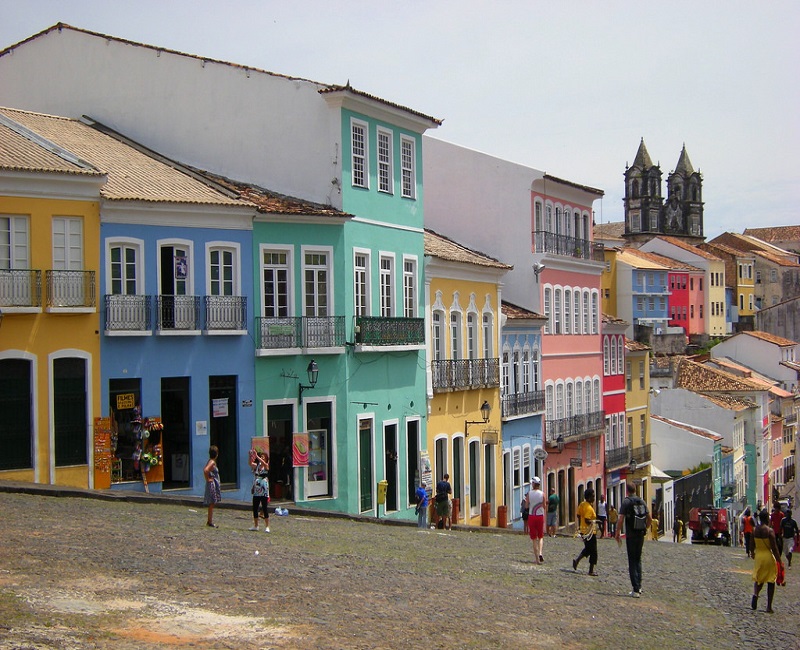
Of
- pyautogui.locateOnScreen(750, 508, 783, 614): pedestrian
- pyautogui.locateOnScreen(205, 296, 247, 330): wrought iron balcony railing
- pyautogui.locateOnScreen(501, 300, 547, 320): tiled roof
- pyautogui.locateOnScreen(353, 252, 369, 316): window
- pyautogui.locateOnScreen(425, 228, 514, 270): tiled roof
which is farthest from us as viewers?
pyautogui.locateOnScreen(501, 300, 547, 320): tiled roof

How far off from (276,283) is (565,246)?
66.9ft

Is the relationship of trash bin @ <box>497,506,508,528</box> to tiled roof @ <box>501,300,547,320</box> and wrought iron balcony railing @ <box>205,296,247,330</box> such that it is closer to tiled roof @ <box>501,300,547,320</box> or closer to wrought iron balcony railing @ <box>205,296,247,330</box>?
tiled roof @ <box>501,300,547,320</box>

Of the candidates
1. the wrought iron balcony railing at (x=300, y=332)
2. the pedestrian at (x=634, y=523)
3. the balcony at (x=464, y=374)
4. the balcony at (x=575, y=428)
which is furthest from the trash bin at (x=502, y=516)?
the pedestrian at (x=634, y=523)

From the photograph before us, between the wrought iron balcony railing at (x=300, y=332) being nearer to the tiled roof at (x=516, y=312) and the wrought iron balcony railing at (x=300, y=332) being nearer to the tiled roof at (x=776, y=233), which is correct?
the tiled roof at (x=516, y=312)

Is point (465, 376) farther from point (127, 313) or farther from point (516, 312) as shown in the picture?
point (127, 313)

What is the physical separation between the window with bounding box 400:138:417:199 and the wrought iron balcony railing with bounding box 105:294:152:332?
10.4 meters

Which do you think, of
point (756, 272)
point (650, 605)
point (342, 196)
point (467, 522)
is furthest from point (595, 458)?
point (756, 272)

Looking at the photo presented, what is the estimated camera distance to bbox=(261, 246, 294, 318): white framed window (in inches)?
1164

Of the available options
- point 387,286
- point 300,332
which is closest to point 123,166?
point 300,332

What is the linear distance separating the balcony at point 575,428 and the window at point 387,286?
13158mm

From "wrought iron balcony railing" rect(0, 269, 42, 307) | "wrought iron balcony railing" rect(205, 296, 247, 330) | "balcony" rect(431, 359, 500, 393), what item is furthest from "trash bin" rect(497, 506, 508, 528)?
"wrought iron balcony railing" rect(0, 269, 42, 307)

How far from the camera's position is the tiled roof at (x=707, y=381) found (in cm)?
7469

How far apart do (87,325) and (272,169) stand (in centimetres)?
792

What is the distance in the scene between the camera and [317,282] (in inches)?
1215
